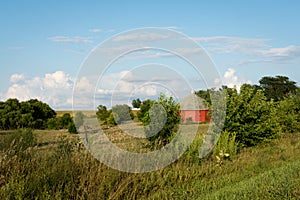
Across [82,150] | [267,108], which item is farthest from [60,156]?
[267,108]

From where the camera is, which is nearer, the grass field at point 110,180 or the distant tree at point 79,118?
the grass field at point 110,180

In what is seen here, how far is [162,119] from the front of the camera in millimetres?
14586

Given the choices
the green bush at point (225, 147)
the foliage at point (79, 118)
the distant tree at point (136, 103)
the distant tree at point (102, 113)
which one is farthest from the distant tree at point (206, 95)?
the foliage at point (79, 118)

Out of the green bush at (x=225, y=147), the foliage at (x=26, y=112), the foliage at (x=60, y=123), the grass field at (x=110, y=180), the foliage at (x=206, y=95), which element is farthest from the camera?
the foliage at (x=26, y=112)

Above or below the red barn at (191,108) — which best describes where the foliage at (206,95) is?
above

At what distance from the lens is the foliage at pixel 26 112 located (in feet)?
118

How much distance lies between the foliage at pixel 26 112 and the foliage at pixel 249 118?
21.2m

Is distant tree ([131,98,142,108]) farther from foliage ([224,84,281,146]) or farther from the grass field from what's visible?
foliage ([224,84,281,146])

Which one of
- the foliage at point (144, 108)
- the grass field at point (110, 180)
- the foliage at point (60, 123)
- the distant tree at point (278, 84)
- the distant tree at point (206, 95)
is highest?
the distant tree at point (278, 84)

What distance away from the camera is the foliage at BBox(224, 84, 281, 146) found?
667 inches

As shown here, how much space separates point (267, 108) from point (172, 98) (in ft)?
17.7

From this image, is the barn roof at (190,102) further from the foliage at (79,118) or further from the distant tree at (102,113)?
the foliage at (79,118)

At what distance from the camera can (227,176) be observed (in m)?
10.3

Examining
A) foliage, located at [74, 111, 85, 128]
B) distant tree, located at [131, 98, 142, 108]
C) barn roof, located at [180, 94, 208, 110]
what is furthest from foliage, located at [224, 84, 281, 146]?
foliage, located at [74, 111, 85, 128]
